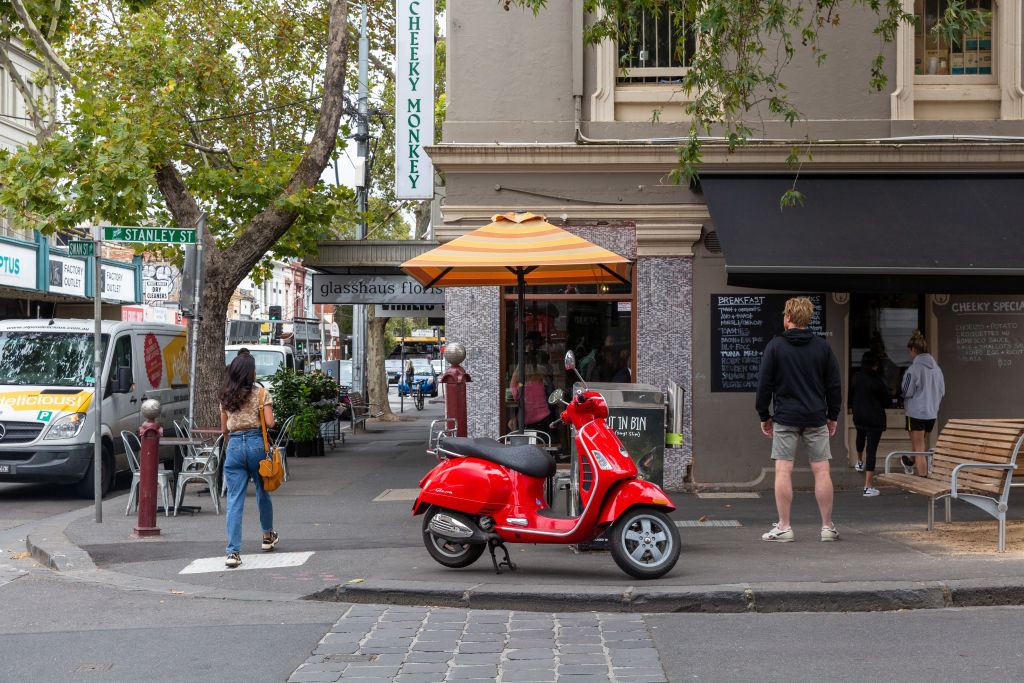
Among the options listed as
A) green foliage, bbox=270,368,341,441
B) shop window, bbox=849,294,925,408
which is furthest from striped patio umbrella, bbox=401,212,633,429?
green foliage, bbox=270,368,341,441

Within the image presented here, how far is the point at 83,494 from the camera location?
1374 cm

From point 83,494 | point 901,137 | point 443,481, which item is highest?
point 901,137

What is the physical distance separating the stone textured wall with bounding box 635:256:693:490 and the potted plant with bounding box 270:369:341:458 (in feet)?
23.4

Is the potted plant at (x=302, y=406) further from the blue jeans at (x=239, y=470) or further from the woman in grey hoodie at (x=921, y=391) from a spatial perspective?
the woman in grey hoodie at (x=921, y=391)

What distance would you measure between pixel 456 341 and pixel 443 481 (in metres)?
4.99

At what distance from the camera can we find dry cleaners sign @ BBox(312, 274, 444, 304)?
18156mm

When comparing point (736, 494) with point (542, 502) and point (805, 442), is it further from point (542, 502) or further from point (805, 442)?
point (542, 502)

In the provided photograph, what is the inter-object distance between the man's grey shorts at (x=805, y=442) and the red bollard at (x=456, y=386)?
406 cm

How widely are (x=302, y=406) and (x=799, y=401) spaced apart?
11.0 m

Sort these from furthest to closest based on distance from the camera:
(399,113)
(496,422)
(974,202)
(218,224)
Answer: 1. (218,224)
2. (399,113)
3. (496,422)
4. (974,202)

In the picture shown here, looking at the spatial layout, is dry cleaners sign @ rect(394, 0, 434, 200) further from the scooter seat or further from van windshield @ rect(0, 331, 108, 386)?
the scooter seat

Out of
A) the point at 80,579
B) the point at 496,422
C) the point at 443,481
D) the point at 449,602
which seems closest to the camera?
the point at 449,602

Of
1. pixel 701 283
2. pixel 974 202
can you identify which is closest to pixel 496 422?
pixel 701 283

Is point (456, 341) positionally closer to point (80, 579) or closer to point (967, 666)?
point (80, 579)
